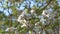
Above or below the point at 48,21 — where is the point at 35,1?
above

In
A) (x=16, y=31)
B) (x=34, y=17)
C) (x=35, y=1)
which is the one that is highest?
(x=35, y=1)

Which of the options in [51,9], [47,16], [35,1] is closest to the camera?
[47,16]

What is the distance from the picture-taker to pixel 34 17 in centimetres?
299

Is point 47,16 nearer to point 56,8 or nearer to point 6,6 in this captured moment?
point 56,8

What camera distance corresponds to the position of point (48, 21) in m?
2.76

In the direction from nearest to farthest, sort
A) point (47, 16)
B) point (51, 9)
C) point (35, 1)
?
1. point (47, 16)
2. point (51, 9)
3. point (35, 1)

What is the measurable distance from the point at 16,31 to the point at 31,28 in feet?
1.03

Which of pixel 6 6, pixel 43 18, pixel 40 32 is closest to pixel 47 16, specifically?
pixel 43 18

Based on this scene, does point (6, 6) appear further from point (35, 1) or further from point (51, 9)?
point (51, 9)

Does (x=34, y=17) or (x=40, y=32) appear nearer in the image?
(x=40, y=32)

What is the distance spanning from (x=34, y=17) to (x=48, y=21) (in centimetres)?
31

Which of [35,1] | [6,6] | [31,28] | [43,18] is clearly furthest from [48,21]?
[6,6]

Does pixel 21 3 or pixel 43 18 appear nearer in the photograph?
pixel 43 18

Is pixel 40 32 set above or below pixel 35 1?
below
